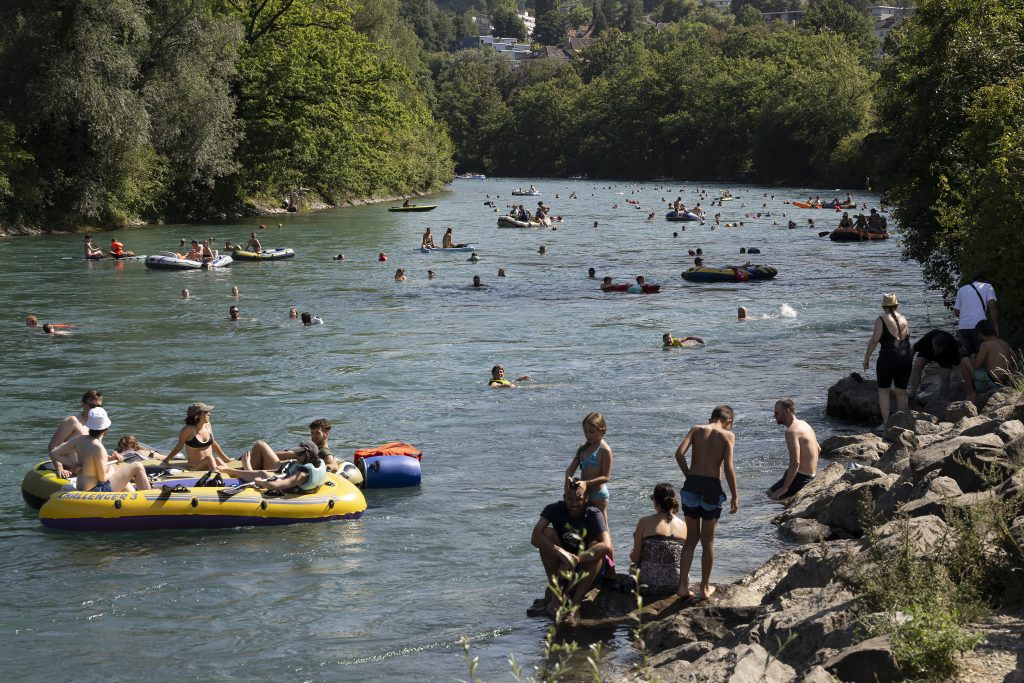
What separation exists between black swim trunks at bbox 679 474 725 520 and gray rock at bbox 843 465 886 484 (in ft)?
8.87

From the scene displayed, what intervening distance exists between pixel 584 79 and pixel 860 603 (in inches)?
6186

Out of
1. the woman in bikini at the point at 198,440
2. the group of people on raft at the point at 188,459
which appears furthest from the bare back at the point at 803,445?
the woman in bikini at the point at 198,440

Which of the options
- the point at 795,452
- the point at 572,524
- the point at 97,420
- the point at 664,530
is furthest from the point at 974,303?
the point at 97,420

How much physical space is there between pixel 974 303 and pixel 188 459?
32.5 ft

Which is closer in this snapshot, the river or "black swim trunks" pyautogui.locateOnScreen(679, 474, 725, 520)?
"black swim trunks" pyautogui.locateOnScreen(679, 474, 725, 520)

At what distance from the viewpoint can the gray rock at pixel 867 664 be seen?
659cm

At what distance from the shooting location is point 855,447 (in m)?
14.9

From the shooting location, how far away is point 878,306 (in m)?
28.9

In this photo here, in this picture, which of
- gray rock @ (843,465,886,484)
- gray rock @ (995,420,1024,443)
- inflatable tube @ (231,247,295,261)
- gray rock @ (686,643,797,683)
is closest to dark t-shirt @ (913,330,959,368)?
gray rock @ (843,465,886,484)

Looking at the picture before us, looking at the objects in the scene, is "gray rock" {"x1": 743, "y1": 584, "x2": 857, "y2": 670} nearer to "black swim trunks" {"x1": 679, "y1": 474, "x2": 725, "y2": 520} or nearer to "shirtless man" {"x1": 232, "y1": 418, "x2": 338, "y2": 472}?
"black swim trunks" {"x1": 679, "y1": 474, "x2": 725, "y2": 520}

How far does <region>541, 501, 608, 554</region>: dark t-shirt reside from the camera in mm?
10031

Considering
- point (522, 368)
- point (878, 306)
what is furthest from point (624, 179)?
point (522, 368)

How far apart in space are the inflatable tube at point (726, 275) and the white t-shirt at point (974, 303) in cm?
1882

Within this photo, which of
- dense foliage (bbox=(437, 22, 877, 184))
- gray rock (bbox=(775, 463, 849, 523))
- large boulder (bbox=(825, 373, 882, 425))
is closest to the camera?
gray rock (bbox=(775, 463, 849, 523))
